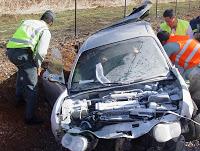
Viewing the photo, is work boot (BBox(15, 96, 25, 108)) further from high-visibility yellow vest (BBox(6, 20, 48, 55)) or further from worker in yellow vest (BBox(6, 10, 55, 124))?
high-visibility yellow vest (BBox(6, 20, 48, 55))

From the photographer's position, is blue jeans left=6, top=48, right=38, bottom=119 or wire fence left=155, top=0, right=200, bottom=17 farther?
wire fence left=155, top=0, right=200, bottom=17

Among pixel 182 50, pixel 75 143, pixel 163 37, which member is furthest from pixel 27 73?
pixel 182 50

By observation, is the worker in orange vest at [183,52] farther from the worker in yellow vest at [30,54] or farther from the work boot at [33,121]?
the work boot at [33,121]

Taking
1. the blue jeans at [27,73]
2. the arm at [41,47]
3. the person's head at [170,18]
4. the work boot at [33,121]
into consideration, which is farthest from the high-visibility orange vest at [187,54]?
the work boot at [33,121]

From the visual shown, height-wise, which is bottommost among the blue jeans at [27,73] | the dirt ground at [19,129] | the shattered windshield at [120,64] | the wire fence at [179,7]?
the wire fence at [179,7]

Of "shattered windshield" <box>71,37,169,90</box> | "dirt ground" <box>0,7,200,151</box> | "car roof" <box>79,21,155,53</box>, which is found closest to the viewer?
"shattered windshield" <box>71,37,169,90</box>

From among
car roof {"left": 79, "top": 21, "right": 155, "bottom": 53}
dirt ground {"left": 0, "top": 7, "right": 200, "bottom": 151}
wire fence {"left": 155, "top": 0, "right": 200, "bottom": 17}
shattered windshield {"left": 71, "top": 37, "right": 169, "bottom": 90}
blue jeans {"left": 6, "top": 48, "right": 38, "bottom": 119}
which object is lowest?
wire fence {"left": 155, "top": 0, "right": 200, "bottom": 17}

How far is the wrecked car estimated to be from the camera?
5.34 metres

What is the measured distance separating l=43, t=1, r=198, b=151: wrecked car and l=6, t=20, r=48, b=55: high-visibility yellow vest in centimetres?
59

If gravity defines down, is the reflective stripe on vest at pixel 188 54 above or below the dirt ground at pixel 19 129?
above

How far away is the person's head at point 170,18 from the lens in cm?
827

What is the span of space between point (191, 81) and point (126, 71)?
1237mm

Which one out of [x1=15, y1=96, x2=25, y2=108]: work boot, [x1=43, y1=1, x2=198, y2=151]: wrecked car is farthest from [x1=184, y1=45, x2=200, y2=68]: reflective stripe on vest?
[x1=15, y1=96, x2=25, y2=108]: work boot

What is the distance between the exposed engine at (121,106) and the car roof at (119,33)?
1.18 meters
